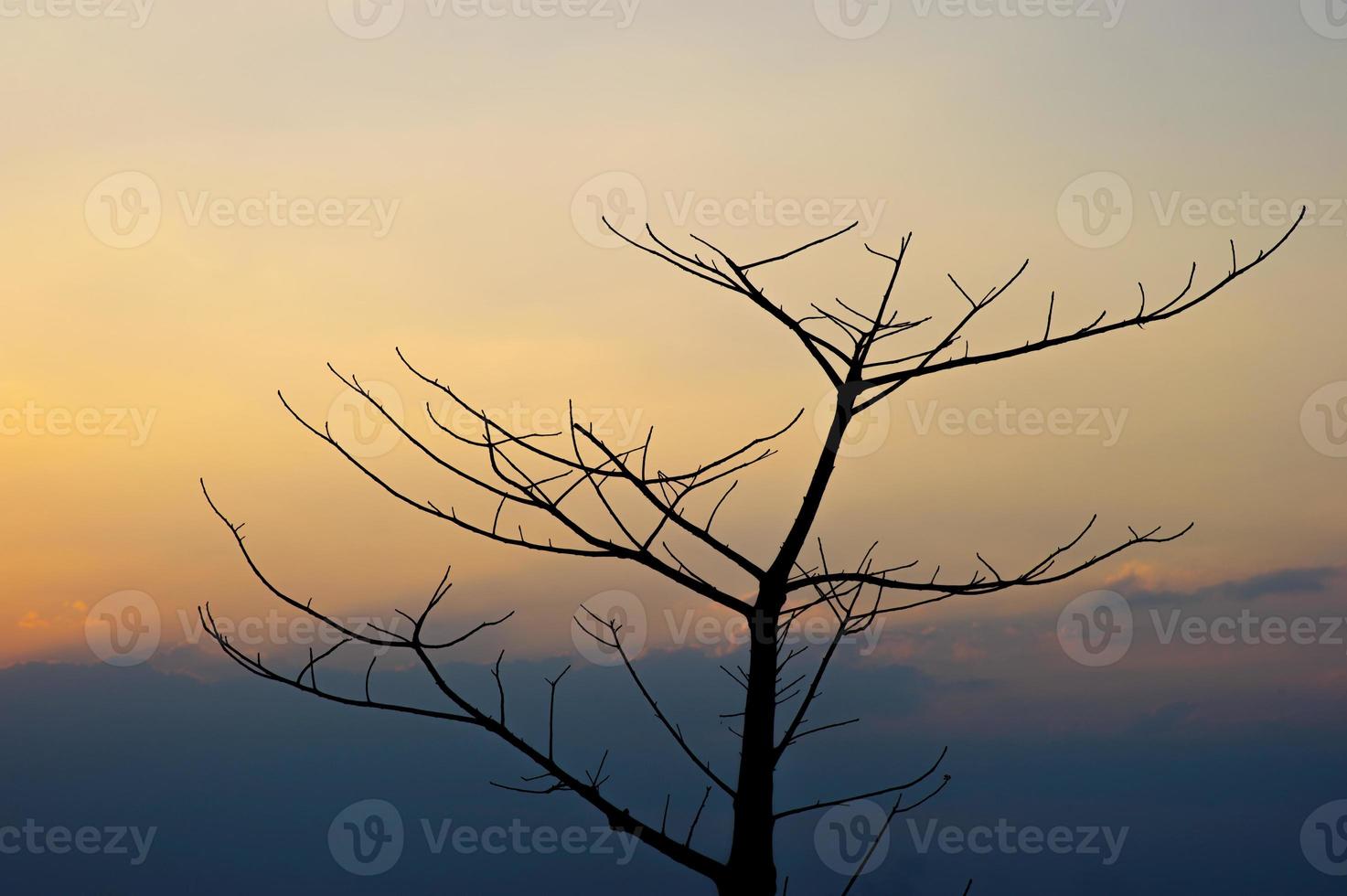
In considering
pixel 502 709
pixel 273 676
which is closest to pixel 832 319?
pixel 502 709

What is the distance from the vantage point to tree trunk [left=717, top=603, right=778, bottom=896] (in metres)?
4.34

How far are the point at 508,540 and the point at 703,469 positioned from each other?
808 mm

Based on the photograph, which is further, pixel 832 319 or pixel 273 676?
pixel 832 319

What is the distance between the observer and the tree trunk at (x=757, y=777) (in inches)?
171

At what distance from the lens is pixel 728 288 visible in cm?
478

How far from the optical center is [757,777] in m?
4.45

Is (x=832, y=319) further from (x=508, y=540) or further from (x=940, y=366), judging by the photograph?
(x=508, y=540)

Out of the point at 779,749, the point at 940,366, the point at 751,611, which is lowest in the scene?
the point at 779,749

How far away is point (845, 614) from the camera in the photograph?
4.84 metres

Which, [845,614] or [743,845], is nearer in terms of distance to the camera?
[743,845]

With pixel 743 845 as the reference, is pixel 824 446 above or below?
above

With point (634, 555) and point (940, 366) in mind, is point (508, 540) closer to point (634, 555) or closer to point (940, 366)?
point (634, 555)

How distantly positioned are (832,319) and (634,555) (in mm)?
1222

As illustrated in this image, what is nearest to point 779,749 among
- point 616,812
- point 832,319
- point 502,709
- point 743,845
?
point 743,845
